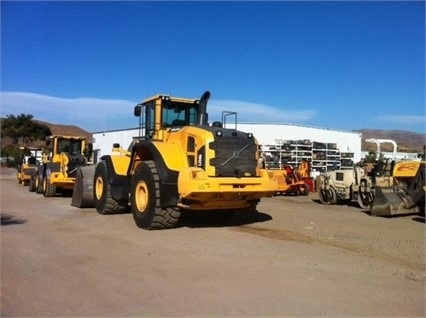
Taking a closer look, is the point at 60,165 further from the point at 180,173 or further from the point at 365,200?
the point at 365,200

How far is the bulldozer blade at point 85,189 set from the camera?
548 inches

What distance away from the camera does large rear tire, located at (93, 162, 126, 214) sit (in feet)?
40.6

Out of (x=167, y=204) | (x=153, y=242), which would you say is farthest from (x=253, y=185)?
(x=153, y=242)

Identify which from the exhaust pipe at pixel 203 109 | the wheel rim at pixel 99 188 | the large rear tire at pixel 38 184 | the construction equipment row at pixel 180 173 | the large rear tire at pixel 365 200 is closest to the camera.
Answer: the construction equipment row at pixel 180 173

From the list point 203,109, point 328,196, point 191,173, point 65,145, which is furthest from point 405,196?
point 65,145

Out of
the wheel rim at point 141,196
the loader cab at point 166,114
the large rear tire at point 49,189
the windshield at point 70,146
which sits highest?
the loader cab at point 166,114

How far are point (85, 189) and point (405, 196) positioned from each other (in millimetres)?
9234

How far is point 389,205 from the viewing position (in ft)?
43.8

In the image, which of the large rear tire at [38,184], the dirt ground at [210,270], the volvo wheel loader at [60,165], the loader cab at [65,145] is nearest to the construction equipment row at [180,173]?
the dirt ground at [210,270]

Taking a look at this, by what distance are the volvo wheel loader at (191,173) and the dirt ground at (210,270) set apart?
1.69 feet

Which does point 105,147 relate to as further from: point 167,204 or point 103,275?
point 103,275

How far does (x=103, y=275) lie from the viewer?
6117mm

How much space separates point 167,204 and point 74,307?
15.9ft

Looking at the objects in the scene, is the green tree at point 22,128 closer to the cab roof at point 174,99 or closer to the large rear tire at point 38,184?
the large rear tire at point 38,184
